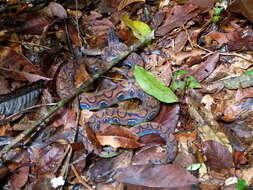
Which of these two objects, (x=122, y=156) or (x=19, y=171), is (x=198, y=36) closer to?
(x=122, y=156)

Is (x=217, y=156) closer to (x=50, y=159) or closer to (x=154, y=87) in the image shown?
(x=154, y=87)

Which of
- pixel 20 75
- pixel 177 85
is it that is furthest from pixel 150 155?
pixel 20 75

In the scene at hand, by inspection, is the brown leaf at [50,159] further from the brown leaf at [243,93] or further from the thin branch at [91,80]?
the brown leaf at [243,93]

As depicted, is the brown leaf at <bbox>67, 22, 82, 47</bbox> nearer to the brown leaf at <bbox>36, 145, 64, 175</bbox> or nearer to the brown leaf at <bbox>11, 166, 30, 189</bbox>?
the brown leaf at <bbox>36, 145, 64, 175</bbox>

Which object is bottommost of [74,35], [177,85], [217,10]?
[177,85]

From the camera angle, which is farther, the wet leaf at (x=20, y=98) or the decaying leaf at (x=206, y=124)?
the wet leaf at (x=20, y=98)

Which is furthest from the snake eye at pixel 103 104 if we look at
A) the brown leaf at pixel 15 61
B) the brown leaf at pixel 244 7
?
the brown leaf at pixel 244 7

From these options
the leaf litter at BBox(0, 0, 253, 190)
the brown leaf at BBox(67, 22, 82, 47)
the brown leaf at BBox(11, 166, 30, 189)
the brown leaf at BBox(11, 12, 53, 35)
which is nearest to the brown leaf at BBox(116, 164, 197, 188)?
the leaf litter at BBox(0, 0, 253, 190)
